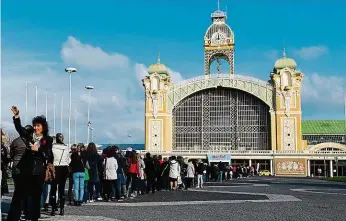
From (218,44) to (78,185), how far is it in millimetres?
89125

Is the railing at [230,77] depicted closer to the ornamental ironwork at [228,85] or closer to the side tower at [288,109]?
the ornamental ironwork at [228,85]

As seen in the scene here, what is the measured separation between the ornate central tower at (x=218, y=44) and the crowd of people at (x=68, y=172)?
70.9m

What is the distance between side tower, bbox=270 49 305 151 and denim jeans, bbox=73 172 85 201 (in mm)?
77791

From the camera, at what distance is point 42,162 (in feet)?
29.7

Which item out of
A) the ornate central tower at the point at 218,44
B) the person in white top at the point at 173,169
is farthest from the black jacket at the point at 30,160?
the ornate central tower at the point at 218,44

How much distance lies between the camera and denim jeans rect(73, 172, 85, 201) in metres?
15.5

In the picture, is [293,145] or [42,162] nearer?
[42,162]

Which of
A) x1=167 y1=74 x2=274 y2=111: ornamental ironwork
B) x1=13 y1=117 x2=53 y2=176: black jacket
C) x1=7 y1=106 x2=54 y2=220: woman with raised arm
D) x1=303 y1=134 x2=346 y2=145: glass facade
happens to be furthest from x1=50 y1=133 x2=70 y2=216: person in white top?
x1=303 y1=134 x2=346 y2=145: glass facade

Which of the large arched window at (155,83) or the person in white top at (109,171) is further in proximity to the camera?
the large arched window at (155,83)

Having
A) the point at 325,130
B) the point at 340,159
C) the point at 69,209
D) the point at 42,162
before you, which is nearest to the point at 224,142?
the point at 340,159

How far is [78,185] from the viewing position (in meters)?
15.5

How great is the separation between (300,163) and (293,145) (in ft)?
11.9

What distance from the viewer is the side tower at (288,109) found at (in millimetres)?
91000

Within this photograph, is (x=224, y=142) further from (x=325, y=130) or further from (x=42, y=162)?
(x=42, y=162)
